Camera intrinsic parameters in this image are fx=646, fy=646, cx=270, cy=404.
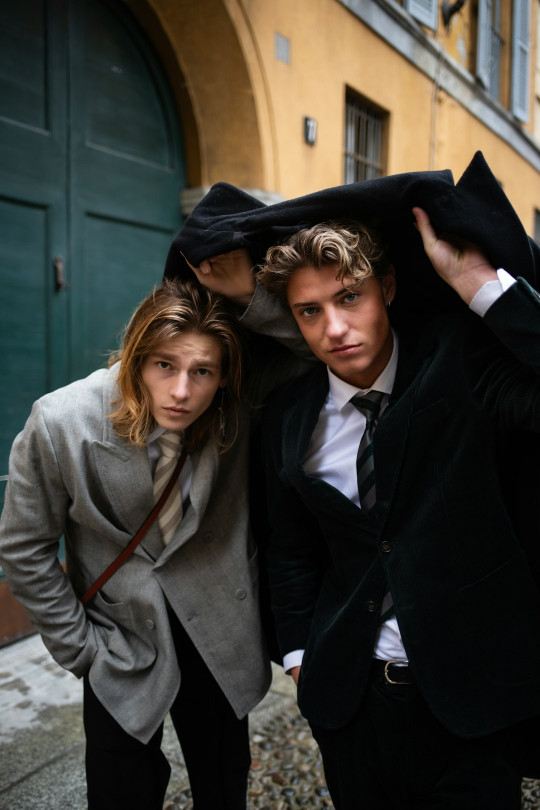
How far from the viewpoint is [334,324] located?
157 cm

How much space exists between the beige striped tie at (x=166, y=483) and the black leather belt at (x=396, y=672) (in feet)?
2.35

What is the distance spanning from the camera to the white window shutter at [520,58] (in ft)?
33.0

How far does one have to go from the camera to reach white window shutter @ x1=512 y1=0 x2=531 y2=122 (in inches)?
396

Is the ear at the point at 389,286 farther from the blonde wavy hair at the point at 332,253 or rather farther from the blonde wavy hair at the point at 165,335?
the blonde wavy hair at the point at 165,335

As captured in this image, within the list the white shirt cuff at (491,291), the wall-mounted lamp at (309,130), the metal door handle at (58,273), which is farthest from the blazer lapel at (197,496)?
the wall-mounted lamp at (309,130)

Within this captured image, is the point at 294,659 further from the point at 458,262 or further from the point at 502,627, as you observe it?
the point at 458,262

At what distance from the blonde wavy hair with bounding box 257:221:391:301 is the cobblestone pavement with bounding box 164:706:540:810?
6.74 feet

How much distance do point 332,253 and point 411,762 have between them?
1.21m

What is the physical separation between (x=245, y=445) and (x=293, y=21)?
4.66 m

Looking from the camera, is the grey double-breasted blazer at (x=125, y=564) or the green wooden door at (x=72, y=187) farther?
the green wooden door at (x=72, y=187)

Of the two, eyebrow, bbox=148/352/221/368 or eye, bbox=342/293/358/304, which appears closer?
eye, bbox=342/293/358/304

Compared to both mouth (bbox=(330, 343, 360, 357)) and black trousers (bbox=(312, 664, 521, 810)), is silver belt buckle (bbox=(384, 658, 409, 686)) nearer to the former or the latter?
black trousers (bbox=(312, 664, 521, 810))

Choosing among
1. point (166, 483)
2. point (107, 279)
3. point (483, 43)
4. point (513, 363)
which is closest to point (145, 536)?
point (166, 483)

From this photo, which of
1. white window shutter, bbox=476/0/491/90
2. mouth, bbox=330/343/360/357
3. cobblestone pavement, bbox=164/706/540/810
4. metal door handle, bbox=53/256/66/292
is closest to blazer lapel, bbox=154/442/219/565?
mouth, bbox=330/343/360/357
